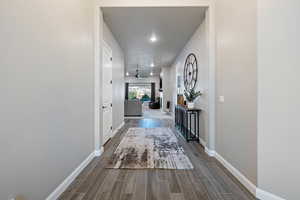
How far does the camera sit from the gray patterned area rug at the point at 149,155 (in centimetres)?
245

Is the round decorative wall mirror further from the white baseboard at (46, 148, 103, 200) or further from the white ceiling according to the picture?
the white baseboard at (46, 148, 103, 200)

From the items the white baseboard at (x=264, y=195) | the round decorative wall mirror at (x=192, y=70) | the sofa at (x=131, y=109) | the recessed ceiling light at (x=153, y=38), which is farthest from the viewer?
the sofa at (x=131, y=109)

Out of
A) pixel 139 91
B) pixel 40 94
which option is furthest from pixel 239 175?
pixel 139 91

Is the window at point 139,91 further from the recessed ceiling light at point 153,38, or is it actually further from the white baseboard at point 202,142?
the white baseboard at point 202,142

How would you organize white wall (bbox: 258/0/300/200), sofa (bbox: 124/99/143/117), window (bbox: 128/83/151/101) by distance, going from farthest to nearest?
window (bbox: 128/83/151/101) → sofa (bbox: 124/99/143/117) → white wall (bbox: 258/0/300/200)

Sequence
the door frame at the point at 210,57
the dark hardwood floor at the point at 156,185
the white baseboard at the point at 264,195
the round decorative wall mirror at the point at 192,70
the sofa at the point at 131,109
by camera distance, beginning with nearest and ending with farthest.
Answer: the white baseboard at the point at 264,195 → the dark hardwood floor at the point at 156,185 → the door frame at the point at 210,57 → the round decorative wall mirror at the point at 192,70 → the sofa at the point at 131,109

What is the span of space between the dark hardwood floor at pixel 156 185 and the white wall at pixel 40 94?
0.28 m

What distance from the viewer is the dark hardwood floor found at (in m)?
1.73

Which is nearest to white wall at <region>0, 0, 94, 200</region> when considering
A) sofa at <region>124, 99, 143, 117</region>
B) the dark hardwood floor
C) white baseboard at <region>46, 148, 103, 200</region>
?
white baseboard at <region>46, 148, 103, 200</region>

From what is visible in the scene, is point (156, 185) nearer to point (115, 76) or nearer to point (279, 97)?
point (279, 97)

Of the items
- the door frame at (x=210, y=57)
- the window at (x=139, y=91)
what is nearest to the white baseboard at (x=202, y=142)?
the door frame at (x=210, y=57)

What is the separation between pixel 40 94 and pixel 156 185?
1.65 metres

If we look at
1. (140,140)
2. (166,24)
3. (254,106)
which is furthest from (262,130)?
(166,24)

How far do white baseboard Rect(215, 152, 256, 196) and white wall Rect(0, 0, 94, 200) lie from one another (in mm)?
2188
